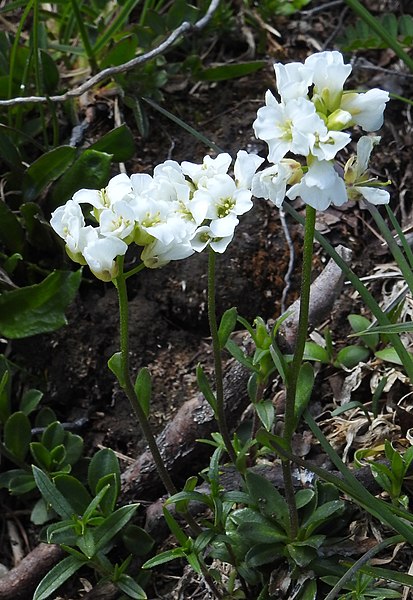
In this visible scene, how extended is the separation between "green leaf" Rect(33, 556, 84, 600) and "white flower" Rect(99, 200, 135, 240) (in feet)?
2.70

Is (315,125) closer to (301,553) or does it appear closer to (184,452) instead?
(301,553)

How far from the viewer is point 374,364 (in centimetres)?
221

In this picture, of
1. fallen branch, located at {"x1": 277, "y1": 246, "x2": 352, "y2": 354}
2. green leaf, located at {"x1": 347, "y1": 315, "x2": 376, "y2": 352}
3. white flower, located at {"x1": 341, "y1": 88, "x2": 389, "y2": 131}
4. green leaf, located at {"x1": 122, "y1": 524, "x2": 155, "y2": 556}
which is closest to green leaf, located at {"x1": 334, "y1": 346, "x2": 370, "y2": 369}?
green leaf, located at {"x1": 347, "y1": 315, "x2": 376, "y2": 352}

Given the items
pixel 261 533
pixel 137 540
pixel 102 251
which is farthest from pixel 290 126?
pixel 137 540

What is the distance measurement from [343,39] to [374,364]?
1314 millimetres

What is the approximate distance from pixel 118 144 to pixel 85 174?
14 cm

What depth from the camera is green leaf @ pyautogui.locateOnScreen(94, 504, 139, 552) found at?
1837 mm

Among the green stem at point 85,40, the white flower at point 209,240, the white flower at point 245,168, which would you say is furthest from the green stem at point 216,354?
the green stem at point 85,40

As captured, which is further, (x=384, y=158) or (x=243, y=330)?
(x=384, y=158)

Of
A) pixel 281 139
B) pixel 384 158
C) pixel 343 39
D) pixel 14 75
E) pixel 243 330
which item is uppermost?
pixel 281 139

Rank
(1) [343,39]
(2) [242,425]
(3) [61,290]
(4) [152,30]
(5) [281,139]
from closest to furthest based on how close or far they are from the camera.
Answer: (5) [281,139] → (2) [242,425] → (3) [61,290] → (4) [152,30] → (1) [343,39]

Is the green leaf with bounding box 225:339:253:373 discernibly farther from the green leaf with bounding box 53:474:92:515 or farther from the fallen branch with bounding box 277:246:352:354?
the green leaf with bounding box 53:474:92:515

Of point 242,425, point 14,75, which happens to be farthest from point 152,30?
point 242,425

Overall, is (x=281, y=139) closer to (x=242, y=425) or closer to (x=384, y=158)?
(x=242, y=425)
